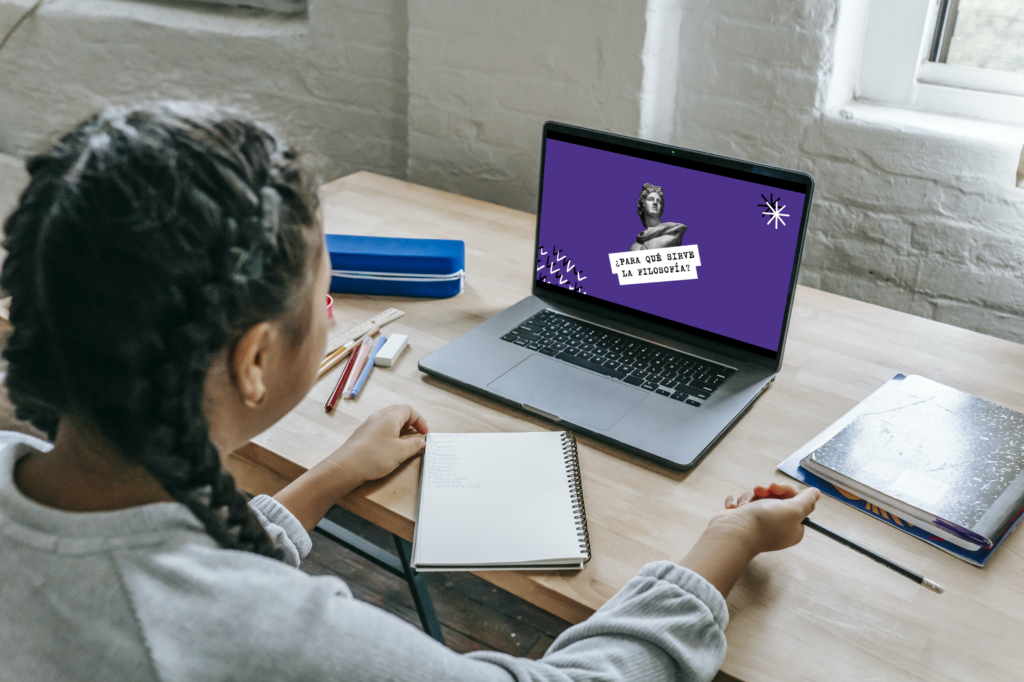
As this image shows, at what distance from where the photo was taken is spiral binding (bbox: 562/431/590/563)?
0.76m

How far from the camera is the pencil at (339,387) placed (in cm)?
97

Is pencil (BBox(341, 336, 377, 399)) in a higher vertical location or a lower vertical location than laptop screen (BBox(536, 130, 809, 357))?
lower

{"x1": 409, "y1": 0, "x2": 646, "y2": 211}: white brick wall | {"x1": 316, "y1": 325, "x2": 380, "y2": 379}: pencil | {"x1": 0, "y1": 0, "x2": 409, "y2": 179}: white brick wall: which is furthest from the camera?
{"x1": 0, "y1": 0, "x2": 409, "y2": 179}: white brick wall

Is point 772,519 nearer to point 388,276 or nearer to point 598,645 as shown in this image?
point 598,645

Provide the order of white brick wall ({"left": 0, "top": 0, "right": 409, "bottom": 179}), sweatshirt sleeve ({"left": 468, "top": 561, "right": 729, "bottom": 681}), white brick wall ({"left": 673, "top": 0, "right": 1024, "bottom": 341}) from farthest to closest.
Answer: white brick wall ({"left": 0, "top": 0, "right": 409, "bottom": 179}), white brick wall ({"left": 673, "top": 0, "right": 1024, "bottom": 341}), sweatshirt sleeve ({"left": 468, "top": 561, "right": 729, "bottom": 681})

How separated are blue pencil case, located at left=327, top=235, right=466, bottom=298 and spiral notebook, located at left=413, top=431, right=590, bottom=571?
1.25 ft

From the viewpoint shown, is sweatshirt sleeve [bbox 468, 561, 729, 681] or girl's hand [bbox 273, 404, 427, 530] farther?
girl's hand [bbox 273, 404, 427, 530]

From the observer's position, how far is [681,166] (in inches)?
39.8

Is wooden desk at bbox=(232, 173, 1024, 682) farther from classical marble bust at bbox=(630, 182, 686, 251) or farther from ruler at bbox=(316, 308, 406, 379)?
classical marble bust at bbox=(630, 182, 686, 251)

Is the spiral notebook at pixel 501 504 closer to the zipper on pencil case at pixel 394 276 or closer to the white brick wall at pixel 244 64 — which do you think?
the zipper on pencil case at pixel 394 276

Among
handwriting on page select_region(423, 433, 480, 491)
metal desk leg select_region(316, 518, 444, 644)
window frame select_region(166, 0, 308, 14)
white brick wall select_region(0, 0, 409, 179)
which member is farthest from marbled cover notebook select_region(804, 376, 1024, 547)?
window frame select_region(166, 0, 308, 14)

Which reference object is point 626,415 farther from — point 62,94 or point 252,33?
point 62,94

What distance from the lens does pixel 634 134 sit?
5.23ft

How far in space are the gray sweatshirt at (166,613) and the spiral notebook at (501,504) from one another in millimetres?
190
